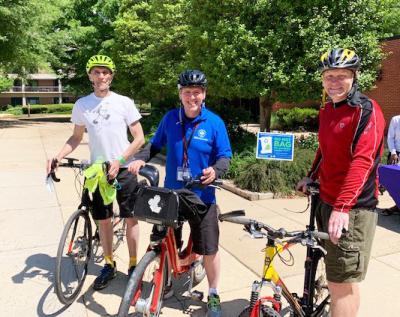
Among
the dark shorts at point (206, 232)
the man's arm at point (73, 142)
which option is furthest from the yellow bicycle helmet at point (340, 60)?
the man's arm at point (73, 142)

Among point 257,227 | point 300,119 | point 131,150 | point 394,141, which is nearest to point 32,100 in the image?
point 300,119

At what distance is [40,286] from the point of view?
3.83 metres

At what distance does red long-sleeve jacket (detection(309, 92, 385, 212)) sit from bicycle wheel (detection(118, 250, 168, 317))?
4.09 ft

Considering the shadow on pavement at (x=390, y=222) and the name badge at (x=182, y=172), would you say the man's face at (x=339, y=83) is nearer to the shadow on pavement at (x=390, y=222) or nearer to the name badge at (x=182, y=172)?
the name badge at (x=182, y=172)

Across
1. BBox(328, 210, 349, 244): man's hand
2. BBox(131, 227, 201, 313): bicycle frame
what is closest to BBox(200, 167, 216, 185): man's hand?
BBox(131, 227, 201, 313): bicycle frame

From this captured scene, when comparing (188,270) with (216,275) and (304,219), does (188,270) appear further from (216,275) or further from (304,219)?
(304,219)

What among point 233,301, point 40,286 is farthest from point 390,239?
point 40,286

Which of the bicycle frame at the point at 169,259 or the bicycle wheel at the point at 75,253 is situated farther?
the bicycle wheel at the point at 75,253

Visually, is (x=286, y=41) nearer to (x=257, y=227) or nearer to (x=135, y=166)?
(x=135, y=166)

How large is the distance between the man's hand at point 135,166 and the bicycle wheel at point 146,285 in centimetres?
65

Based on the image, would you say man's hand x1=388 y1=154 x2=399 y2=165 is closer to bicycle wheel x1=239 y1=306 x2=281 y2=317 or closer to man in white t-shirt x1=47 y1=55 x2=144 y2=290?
man in white t-shirt x1=47 y1=55 x2=144 y2=290

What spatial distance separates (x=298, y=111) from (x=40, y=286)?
18.2 metres

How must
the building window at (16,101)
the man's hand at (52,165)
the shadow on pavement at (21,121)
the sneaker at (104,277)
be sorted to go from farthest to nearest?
the building window at (16,101)
the shadow on pavement at (21,121)
the sneaker at (104,277)
the man's hand at (52,165)

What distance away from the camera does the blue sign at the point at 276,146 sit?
704cm
